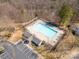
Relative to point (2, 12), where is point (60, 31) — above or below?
below

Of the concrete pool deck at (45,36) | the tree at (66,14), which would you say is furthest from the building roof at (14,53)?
the tree at (66,14)

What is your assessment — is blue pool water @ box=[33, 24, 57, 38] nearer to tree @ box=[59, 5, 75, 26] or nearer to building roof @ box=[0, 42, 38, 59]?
tree @ box=[59, 5, 75, 26]

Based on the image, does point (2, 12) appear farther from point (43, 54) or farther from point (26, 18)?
point (43, 54)

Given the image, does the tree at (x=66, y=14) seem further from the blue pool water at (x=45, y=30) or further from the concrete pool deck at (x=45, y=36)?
the blue pool water at (x=45, y=30)

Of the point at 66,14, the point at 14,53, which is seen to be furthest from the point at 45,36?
the point at 14,53

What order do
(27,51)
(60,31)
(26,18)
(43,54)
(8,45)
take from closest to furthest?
(8,45)
(27,51)
(43,54)
(60,31)
(26,18)

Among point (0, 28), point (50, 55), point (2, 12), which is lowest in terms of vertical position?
point (50, 55)

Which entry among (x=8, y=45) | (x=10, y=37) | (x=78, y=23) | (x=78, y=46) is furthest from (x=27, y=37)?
(x=78, y=23)
